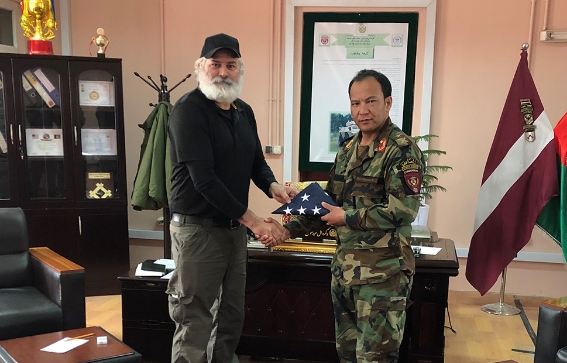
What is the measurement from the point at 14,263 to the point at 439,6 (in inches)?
130

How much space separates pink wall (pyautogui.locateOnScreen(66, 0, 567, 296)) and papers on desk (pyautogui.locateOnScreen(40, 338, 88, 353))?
7.33 ft

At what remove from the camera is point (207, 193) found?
6.13 ft

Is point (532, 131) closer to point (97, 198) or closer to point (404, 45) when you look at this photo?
point (404, 45)

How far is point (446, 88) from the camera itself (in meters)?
3.58

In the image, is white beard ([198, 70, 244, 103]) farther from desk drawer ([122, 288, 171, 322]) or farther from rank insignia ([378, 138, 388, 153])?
desk drawer ([122, 288, 171, 322])

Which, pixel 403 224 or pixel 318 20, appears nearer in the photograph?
pixel 403 224

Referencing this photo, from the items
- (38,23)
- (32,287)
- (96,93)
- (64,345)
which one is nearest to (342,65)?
(96,93)

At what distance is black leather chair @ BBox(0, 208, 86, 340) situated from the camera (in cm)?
217

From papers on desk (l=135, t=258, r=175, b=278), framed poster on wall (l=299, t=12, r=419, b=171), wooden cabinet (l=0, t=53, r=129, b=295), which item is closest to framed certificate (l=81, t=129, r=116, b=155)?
wooden cabinet (l=0, t=53, r=129, b=295)

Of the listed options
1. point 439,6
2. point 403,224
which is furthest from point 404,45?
point 403,224

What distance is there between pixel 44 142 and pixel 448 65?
309cm

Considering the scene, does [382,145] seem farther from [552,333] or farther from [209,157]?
[552,333]

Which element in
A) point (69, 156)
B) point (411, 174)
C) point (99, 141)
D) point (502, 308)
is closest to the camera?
A: point (411, 174)

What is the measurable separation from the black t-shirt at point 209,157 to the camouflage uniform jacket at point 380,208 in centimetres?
47
